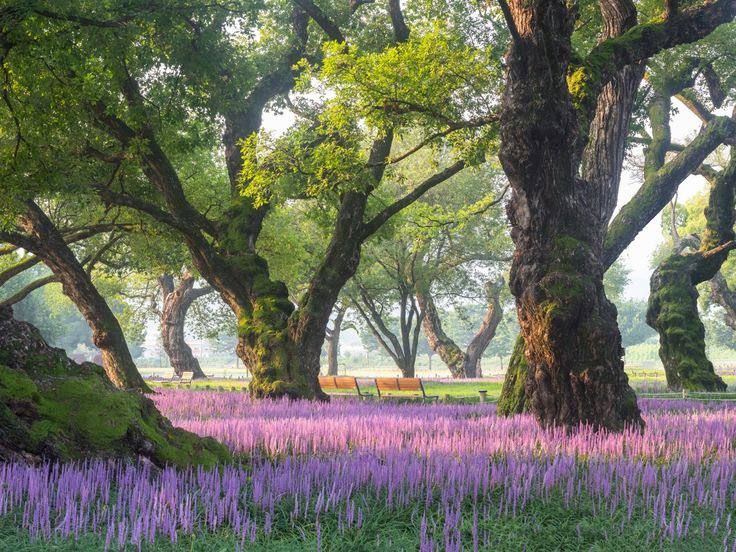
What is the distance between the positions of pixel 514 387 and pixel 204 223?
30.6 ft

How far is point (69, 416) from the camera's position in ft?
19.7

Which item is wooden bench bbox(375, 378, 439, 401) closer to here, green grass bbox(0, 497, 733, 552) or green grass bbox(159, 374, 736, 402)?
green grass bbox(159, 374, 736, 402)

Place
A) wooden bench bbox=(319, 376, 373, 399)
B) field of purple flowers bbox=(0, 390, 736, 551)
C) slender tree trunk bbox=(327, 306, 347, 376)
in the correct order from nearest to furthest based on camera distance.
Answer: field of purple flowers bbox=(0, 390, 736, 551), wooden bench bbox=(319, 376, 373, 399), slender tree trunk bbox=(327, 306, 347, 376)

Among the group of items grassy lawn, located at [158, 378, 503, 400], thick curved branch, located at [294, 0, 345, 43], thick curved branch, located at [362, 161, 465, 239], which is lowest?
grassy lawn, located at [158, 378, 503, 400]

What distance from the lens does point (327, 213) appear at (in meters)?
20.1

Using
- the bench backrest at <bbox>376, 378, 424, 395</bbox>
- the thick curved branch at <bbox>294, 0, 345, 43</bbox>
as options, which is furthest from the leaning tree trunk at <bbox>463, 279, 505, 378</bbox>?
the thick curved branch at <bbox>294, 0, 345, 43</bbox>

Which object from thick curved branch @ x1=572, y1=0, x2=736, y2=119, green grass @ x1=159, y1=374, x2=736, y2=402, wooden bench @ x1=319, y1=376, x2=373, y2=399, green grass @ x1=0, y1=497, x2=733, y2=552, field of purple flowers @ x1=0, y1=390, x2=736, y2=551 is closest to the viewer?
green grass @ x1=0, y1=497, x2=733, y2=552

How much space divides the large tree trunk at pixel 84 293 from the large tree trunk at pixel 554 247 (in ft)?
37.8

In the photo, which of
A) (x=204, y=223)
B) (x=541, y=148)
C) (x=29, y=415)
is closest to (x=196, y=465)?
(x=29, y=415)

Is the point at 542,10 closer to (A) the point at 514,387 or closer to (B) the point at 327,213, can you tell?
(A) the point at 514,387

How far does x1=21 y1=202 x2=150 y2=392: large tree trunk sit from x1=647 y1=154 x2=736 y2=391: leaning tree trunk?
1572 centimetres

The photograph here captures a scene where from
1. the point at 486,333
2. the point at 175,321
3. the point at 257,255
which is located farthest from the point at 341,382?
the point at 486,333

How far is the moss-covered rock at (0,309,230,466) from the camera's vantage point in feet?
18.6

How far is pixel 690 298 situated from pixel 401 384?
9.79 m
